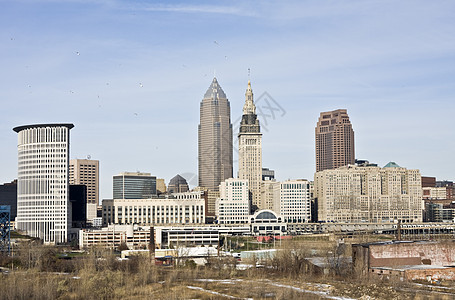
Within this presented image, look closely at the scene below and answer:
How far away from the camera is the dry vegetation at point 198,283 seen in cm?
5359

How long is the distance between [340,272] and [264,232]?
414 ft

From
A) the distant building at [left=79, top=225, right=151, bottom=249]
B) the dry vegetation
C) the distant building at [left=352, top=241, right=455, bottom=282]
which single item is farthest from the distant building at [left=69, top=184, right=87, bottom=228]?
the distant building at [left=352, top=241, right=455, bottom=282]

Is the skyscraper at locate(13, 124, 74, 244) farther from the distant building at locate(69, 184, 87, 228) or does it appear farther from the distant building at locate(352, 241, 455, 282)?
the distant building at locate(352, 241, 455, 282)

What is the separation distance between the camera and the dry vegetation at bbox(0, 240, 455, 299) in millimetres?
53594

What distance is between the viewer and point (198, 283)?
212 feet

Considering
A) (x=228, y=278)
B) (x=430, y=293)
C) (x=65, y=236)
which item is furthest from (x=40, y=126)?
(x=430, y=293)

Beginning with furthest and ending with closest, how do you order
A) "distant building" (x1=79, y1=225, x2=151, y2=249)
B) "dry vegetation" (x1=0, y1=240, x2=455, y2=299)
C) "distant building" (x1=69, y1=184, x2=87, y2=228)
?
"distant building" (x1=69, y1=184, x2=87, y2=228) < "distant building" (x1=79, y1=225, x2=151, y2=249) < "dry vegetation" (x1=0, y1=240, x2=455, y2=299)

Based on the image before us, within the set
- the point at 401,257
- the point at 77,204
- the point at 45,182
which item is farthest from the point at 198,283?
the point at 77,204

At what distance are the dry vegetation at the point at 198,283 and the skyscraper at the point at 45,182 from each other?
8467 cm

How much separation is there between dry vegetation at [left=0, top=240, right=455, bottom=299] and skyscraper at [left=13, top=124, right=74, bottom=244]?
278 feet

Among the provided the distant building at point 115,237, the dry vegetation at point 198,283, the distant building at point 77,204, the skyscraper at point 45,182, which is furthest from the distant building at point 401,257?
the distant building at point 77,204

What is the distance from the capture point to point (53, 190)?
16575 cm

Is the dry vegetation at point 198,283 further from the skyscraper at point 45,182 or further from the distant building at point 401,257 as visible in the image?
the skyscraper at point 45,182

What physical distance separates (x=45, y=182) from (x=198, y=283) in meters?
110
